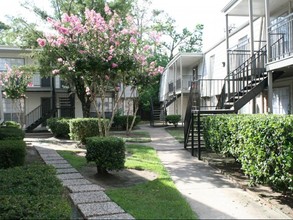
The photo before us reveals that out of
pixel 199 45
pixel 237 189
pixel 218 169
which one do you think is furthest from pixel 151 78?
pixel 199 45

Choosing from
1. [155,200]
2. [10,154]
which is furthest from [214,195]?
[10,154]

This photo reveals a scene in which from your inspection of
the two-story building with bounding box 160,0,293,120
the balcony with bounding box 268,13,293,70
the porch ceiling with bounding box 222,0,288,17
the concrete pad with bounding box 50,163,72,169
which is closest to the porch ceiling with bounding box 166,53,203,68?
the two-story building with bounding box 160,0,293,120

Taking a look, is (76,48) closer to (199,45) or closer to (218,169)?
(218,169)

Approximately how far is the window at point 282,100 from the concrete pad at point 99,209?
10.2 metres

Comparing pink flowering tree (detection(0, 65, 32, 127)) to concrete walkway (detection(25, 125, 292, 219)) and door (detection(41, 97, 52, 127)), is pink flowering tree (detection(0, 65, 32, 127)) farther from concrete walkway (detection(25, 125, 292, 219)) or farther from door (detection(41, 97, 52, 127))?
concrete walkway (detection(25, 125, 292, 219))

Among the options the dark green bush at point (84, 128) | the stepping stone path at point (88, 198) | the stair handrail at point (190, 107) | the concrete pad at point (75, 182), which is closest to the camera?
the stepping stone path at point (88, 198)

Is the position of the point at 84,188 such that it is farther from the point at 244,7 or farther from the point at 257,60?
the point at 244,7

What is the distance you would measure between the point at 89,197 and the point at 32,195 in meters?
1.15

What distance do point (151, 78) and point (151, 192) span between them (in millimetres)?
12319

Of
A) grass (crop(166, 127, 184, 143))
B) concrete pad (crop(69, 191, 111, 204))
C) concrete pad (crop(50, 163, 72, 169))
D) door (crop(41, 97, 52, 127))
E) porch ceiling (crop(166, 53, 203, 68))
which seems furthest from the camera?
door (crop(41, 97, 52, 127))

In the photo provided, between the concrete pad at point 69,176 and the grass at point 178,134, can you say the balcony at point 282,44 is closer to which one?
the grass at point 178,134

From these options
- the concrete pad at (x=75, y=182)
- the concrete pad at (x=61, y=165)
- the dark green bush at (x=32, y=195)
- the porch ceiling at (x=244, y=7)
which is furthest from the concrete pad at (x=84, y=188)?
the porch ceiling at (x=244, y=7)

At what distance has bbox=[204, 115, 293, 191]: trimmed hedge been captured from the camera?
5.34m

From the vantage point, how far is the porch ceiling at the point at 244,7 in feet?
41.3
